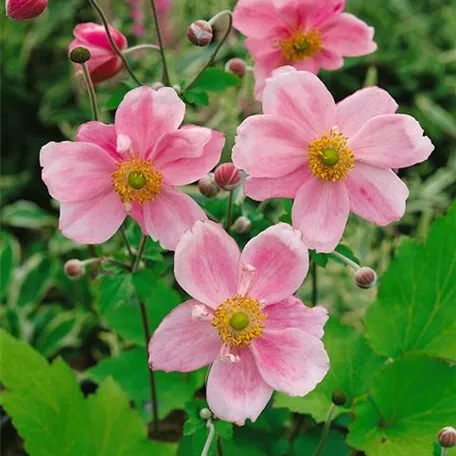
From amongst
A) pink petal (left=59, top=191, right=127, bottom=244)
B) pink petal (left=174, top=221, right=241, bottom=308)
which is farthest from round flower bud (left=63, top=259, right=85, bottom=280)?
pink petal (left=174, top=221, right=241, bottom=308)

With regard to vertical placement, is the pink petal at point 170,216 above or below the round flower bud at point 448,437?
above

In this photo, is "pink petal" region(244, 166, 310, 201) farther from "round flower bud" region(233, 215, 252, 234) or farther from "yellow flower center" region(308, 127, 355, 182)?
"round flower bud" region(233, 215, 252, 234)

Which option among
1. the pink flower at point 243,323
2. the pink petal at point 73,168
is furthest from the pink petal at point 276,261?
the pink petal at point 73,168

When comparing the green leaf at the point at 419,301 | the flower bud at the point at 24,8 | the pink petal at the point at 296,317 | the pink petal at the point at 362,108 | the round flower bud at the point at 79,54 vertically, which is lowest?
the green leaf at the point at 419,301

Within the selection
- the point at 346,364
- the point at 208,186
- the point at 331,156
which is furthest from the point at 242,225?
the point at 346,364

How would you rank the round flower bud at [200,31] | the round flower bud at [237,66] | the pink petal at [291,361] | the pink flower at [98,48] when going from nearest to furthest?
1. the pink petal at [291,361]
2. the round flower bud at [200,31]
3. the pink flower at [98,48]
4. the round flower bud at [237,66]

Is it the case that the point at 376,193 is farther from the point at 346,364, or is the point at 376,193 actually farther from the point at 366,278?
the point at 346,364

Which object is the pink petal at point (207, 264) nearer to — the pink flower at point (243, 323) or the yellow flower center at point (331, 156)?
the pink flower at point (243, 323)
